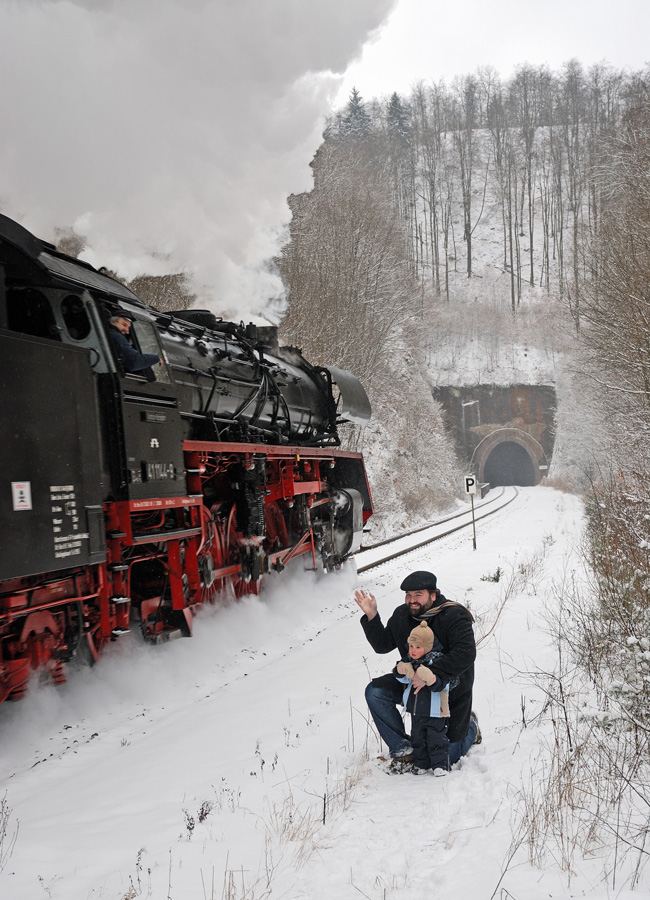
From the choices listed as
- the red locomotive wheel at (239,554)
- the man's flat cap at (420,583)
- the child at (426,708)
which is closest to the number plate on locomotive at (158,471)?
A: the red locomotive wheel at (239,554)

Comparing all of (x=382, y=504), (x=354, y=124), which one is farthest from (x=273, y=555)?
(x=354, y=124)

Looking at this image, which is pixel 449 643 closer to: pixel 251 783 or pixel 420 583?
pixel 420 583

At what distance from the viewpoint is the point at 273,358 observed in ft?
31.3

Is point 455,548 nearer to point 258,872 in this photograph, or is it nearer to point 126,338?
point 126,338

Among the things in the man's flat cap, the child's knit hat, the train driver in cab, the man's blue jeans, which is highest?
the train driver in cab

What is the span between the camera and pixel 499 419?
159 ft

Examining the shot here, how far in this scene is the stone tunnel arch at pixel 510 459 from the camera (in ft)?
158

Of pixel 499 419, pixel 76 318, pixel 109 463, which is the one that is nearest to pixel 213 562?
pixel 109 463

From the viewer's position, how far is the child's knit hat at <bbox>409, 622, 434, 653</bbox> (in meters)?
3.88

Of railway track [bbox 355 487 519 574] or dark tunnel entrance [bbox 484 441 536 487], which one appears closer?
railway track [bbox 355 487 519 574]

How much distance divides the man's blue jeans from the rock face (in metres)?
44.4

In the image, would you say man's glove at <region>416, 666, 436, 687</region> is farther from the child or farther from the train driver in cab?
the train driver in cab

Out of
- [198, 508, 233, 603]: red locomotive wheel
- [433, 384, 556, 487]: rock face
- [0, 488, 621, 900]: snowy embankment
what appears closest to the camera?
[0, 488, 621, 900]: snowy embankment

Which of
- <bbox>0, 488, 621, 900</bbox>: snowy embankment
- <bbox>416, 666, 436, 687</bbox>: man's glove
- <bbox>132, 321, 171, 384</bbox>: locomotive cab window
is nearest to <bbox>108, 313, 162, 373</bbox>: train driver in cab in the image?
<bbox>132, 321, 171, 384</bbox>: locomotive cab window
